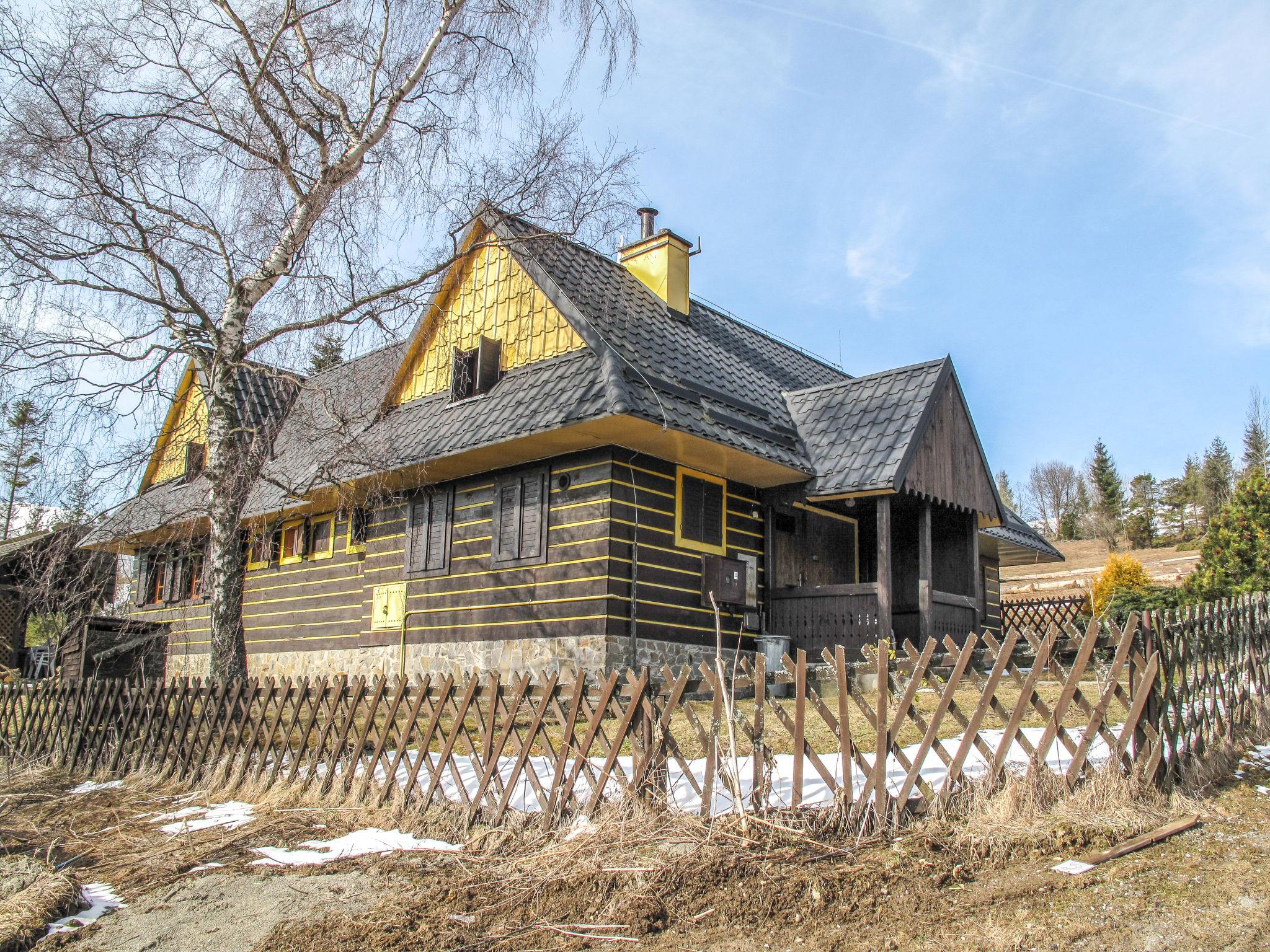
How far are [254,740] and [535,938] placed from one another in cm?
535

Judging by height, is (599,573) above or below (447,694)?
above

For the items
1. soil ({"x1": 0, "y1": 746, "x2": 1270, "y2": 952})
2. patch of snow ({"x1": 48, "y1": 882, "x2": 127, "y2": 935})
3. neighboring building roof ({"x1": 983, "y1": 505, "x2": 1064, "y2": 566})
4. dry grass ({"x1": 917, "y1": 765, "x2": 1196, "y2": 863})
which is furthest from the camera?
neighboring building roof ({"x1": 983, "y1": 505, "x2": 1064, "y2": 566})

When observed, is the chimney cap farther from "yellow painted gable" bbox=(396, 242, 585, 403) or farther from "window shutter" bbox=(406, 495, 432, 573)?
"window shutter" bbox=(406, 495, 432, 573)

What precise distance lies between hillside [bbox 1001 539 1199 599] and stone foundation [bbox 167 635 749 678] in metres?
31.2

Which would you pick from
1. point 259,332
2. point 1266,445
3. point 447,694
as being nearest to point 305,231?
point 259,332

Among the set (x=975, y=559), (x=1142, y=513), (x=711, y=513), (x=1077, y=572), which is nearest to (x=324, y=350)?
(x=711, y=513)

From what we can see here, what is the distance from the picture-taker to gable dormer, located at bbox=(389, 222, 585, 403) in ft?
48.0

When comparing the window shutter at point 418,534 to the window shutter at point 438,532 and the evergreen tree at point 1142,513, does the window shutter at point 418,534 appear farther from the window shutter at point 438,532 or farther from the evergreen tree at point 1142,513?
the evergreen tree at point 1142,513

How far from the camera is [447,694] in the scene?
7387 millimetres

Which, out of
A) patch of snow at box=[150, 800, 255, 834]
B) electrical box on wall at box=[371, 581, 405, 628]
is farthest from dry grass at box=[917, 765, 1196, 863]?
electrical box on wall at box=[371, 581, 405, 628]

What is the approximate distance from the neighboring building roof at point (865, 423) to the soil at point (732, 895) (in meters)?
7.69

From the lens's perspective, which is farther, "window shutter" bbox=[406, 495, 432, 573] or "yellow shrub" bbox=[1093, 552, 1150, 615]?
"yellow shrub" bbox=[1093, 552, 1150, 615]

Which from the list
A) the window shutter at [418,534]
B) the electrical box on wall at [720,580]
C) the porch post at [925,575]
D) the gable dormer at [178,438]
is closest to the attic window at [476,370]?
the window shutter at [418,534]

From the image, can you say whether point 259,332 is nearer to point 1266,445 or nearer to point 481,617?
point 481,617
